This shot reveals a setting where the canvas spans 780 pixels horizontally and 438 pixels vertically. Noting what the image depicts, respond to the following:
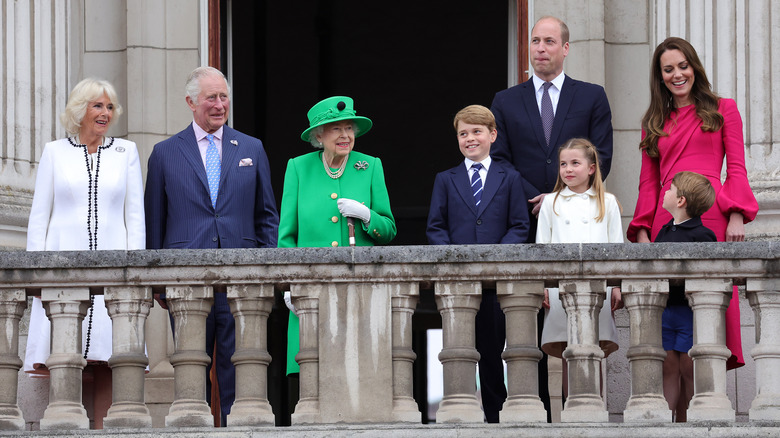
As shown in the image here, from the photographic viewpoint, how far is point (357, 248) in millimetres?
7348

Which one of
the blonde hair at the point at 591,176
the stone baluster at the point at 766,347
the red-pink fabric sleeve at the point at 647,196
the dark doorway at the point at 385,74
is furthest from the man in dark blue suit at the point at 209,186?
the dark doorway at the point at 385,74

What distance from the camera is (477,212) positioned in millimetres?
8016

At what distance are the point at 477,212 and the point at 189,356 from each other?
1670mm

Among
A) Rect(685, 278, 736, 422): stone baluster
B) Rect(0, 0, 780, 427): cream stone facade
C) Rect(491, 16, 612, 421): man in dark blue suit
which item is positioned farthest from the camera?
Rect(0, 0, 780, 427): cream stone facade

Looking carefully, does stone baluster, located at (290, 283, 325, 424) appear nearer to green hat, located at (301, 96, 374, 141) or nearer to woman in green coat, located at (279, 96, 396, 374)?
woman in green coat, located at (279, 96, 396, 374)

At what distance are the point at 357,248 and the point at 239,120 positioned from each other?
9.50 metres

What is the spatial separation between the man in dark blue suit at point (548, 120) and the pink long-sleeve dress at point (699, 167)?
0.34 metres

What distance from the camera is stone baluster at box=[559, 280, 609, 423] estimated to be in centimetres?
718

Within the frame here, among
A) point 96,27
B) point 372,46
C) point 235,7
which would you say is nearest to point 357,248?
point 96,27

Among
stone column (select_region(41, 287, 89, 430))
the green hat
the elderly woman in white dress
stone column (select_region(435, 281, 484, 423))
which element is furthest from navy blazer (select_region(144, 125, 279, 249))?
stone column (select_region(435, 281, 484, 423))

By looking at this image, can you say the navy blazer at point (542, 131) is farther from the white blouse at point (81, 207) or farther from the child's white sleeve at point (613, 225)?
the white blouse at point (81, 207)

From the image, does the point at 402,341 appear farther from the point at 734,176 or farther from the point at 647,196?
the point at 734,176

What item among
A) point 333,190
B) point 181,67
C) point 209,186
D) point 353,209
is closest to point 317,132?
point 333,190

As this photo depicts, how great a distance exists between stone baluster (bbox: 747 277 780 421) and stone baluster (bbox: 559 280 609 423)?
686 mm
